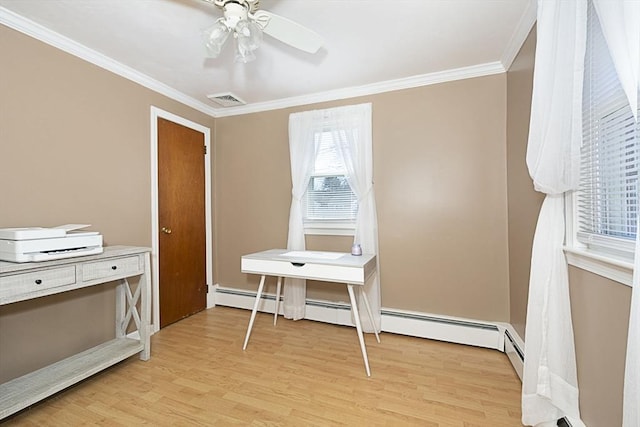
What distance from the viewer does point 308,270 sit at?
2197mm

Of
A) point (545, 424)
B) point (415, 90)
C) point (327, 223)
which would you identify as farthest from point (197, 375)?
point (415, 90)

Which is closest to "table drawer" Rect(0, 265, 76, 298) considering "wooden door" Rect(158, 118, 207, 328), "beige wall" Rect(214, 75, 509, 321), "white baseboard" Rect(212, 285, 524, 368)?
"wooden door" Rect(158, 118, 207, 328)

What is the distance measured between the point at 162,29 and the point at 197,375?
7.93ft

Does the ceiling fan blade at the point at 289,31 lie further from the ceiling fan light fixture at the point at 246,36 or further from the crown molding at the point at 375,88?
the crown molding at the point at 375,88

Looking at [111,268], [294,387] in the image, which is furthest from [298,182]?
[294,387]

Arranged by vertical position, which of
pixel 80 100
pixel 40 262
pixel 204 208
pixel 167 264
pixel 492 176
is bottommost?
pixel 167 264

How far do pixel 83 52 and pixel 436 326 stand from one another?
3.65 meters

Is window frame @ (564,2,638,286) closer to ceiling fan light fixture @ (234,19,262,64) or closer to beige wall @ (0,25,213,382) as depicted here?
ceiling fan light fixture @ (234,19,262,64)

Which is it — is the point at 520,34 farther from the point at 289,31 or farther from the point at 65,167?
the point at 65,167

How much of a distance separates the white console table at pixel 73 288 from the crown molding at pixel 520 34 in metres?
3.06

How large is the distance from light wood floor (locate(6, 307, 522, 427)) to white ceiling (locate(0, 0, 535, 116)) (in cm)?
237

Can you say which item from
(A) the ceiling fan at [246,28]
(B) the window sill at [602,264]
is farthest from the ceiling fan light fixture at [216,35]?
(B) the window sill at [602,264]

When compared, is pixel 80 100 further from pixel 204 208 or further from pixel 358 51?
pixel 358 51

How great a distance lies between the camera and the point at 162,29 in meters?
1.91
